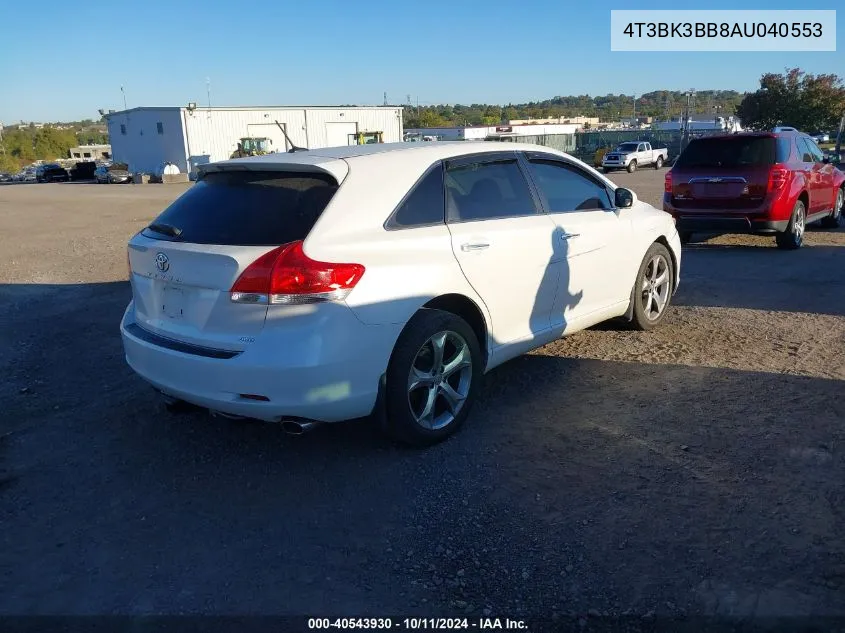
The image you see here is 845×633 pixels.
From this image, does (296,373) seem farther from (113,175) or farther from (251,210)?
(113,175)

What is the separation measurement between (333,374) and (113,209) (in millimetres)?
22812

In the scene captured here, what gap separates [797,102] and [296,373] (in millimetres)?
53999

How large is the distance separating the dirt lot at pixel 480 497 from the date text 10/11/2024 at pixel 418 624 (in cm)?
4

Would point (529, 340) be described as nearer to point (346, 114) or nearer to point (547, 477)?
point (547, 477)

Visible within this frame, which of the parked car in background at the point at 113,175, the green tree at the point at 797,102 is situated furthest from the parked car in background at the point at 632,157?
the parked car in background at the point at 113,175

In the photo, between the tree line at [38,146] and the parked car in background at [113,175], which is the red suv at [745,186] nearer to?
the parked car in background at [113,175]

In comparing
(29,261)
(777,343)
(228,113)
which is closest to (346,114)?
(228,113)

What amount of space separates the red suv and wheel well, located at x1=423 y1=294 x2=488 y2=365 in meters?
6.89

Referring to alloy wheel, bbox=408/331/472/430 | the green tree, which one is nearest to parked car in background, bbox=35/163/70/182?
the green tree

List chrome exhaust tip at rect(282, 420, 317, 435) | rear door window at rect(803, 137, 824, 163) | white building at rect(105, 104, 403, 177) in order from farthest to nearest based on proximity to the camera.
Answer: white building at rect(105, 104, 403, 177) → rear door window at rect(803, 137, 824, 163) → chrome exhaust tip at rect(282, 420, 317, 435)

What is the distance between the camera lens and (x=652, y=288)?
6.23 metres

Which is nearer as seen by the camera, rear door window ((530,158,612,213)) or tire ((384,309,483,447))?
tire ((384,309,483,447))

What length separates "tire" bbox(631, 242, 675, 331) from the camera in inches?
235

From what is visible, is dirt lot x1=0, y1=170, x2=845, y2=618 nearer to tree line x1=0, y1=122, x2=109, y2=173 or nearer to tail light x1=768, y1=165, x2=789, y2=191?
tail light x1=768, y1=165, x2=789, y2=191
